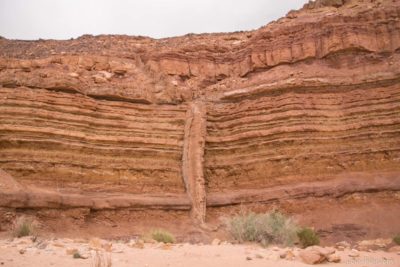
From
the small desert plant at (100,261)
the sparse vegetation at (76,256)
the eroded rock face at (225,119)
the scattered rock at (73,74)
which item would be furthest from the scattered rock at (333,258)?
the scattered rock at (73,74)

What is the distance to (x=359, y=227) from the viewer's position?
17.1 metres

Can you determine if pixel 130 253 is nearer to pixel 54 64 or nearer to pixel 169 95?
pixel 169 95

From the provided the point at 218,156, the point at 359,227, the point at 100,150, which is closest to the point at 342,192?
the point at 359,227

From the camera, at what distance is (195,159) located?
784 inches

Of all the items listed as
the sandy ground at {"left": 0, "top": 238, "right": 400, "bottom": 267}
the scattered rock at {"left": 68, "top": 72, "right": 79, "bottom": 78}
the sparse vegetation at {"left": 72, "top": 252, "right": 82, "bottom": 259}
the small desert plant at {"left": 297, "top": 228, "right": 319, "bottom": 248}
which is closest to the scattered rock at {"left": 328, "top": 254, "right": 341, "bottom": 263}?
the sandy ground at {"left": 0, "top": 238, "right": 400, "bottom": 267}

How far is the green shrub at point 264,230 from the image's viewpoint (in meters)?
12.3

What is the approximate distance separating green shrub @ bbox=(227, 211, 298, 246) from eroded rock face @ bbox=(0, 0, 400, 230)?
5.67 m

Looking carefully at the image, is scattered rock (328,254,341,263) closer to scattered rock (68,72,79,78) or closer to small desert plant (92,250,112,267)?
small desert plant (92,250,112,267)

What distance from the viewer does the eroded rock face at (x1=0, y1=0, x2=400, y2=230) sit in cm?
1817

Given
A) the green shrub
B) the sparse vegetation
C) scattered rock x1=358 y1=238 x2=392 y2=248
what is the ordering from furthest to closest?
scattered rock x1=358 y1=238 x2=392 y2=248 < the green shrub < the sparse vegetation

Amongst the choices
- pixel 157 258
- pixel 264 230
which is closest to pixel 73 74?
pixel 264 230

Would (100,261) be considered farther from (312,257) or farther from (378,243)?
(378,243)

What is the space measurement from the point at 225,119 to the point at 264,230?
9635 mm

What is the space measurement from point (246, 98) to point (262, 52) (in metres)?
3.40
